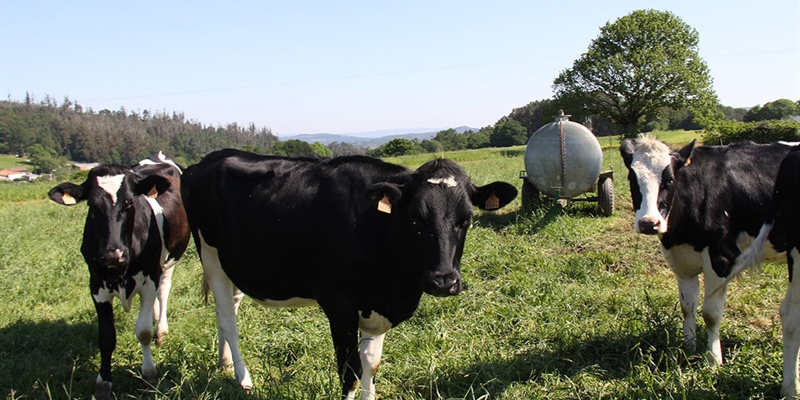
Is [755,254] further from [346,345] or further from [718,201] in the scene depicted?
[346,345]

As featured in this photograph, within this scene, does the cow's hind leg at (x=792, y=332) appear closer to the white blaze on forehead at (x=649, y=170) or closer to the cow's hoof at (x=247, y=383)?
the white blaze on forehead at (x=649, y=170)

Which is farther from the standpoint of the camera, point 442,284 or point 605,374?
point 605,374

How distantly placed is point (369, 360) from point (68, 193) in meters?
3.17

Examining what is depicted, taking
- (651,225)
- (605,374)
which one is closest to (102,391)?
(605,374)

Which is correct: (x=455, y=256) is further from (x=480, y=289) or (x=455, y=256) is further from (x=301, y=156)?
(x=480, y=289)

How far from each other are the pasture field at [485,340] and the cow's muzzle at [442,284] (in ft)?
3.32

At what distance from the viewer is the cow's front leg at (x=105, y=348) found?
4282 mm

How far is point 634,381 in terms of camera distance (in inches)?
150

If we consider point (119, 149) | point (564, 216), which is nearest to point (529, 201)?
point (564, 216)

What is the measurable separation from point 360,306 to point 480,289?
294cm

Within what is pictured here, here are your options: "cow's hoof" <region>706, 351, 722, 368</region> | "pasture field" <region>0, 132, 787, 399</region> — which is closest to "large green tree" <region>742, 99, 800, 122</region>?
"pasture field" <region>0, 132, 787, 399</region>

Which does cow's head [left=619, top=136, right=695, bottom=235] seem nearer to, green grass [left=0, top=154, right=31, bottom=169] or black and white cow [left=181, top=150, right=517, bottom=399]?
black and white cow [left=181, top=150, right=517, bottom=399]

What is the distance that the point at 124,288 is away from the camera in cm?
472

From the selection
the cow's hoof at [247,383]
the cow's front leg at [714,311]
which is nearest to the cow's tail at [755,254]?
the cow's front leg at [714,311]
